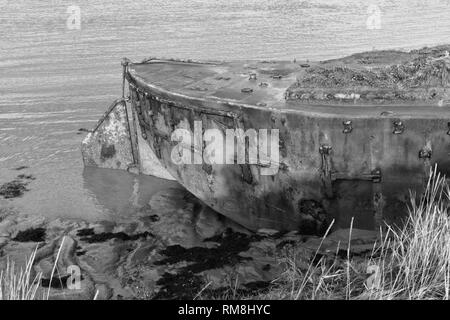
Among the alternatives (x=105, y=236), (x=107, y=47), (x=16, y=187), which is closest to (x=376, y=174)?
(x=105, y=236)

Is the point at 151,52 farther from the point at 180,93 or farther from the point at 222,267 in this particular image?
the point at 222,267

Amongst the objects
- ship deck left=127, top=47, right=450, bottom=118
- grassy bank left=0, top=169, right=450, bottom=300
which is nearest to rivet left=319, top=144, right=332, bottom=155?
ship deck left=127, top=47, right=450, bottom=118

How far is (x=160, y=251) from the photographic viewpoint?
7141 mm

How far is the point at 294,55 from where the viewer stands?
1556 cm

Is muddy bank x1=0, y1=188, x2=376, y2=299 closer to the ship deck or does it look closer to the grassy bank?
the grassy bank

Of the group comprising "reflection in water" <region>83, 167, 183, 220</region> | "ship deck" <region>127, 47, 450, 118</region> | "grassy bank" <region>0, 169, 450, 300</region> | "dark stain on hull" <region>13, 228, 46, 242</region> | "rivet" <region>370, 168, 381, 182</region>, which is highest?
"ship deck" <region>127, 47, 450, 118</region>

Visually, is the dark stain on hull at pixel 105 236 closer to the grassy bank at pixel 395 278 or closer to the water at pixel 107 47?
the water at pixel 107 47

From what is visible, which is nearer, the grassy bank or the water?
the grassy bank

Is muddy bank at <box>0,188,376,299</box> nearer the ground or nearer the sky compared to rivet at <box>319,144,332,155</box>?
nearer the ground

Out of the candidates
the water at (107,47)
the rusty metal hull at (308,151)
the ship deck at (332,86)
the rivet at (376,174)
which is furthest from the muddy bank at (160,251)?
the ship deck at (332,86)

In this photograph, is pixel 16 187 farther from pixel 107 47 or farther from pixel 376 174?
pixel 107 47

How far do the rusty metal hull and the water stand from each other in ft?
6.59

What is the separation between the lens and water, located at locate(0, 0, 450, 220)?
945 cm
